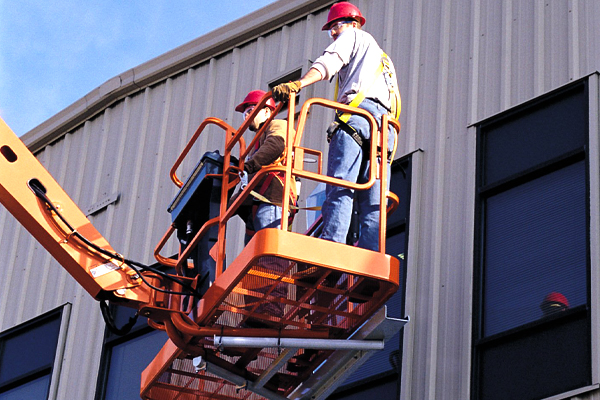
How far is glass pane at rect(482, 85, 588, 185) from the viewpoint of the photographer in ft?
38.5

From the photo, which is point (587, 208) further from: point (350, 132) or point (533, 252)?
point (350, 132)

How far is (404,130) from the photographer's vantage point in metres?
13.5

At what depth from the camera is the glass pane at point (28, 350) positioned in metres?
16.9

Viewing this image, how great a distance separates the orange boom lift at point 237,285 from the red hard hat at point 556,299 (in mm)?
1803

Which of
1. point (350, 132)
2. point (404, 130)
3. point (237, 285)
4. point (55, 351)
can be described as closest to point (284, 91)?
point (350, 132)

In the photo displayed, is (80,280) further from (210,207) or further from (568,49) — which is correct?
(568,49)

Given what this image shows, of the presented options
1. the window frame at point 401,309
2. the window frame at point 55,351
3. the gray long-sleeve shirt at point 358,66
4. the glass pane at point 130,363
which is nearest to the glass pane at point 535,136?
the window frame at point 401,309

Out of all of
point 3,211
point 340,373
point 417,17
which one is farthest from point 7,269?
point 340,373

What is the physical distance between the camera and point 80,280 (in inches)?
412

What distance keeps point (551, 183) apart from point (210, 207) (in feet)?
11.7

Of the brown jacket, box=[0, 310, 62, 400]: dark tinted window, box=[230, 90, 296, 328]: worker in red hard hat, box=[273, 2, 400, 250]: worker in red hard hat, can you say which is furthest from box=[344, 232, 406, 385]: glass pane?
box=[0, 310, 62, 400]: dark tinted window

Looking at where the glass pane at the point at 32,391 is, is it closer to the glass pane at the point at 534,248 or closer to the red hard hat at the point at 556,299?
the glass pane at the point at 534,248

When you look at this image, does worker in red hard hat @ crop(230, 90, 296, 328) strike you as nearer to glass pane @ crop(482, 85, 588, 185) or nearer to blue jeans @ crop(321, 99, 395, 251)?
blue jeans @ crop(321, 99, 395, 251)

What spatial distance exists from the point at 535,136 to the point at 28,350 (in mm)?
8946
